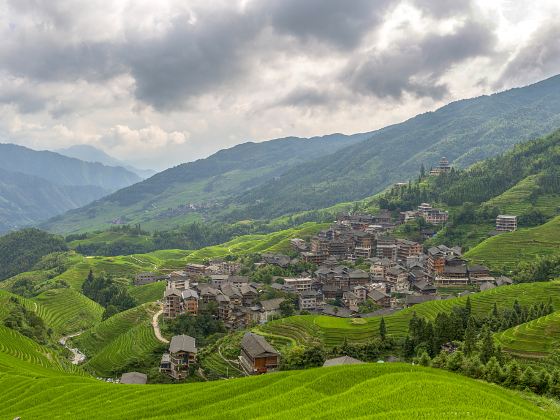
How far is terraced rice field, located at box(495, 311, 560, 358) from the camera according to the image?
4831 centimetres

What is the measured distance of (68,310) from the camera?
107938mm

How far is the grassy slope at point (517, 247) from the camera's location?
95688mm

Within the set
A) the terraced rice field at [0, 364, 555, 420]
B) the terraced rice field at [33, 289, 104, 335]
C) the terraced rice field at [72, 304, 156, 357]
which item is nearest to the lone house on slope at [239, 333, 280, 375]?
the terraced rice field at [0, 364, 555, 420]

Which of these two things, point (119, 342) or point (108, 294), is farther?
point (108, 294)

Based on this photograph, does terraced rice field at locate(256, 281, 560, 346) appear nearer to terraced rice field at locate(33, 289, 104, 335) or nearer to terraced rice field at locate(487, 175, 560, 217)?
terraced rice field at locate(33, 289, 104, 335)

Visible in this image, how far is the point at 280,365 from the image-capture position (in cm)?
5516

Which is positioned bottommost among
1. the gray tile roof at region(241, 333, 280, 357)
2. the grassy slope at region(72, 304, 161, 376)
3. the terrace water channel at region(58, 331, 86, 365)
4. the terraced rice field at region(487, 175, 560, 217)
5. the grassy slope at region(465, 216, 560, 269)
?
the terrace water channel at region(58, 331, 86, 365)

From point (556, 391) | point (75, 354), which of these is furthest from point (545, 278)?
point (75, 354)

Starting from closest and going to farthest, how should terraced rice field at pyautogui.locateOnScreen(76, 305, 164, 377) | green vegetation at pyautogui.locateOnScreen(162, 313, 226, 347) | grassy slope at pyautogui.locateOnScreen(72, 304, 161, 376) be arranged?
terraced rice field at pyautogui.locateOnScreen(76, 305, 164, 377)
grassy slope at pyautogui.locateOnScreen(72, 304, 161, 376)
green vegetation at pyautogui.locateOnScreen(162, 313, 226, 347)

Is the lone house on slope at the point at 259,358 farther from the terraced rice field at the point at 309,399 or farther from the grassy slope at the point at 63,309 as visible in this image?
the grassy slope at the point at 63,309

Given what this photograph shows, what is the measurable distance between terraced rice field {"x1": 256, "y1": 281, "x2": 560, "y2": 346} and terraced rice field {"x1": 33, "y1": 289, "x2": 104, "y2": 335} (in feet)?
165

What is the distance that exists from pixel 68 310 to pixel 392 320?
247 feet

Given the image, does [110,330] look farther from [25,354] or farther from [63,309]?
[25,354]

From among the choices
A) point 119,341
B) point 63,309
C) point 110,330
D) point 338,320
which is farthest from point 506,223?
point 63,309
